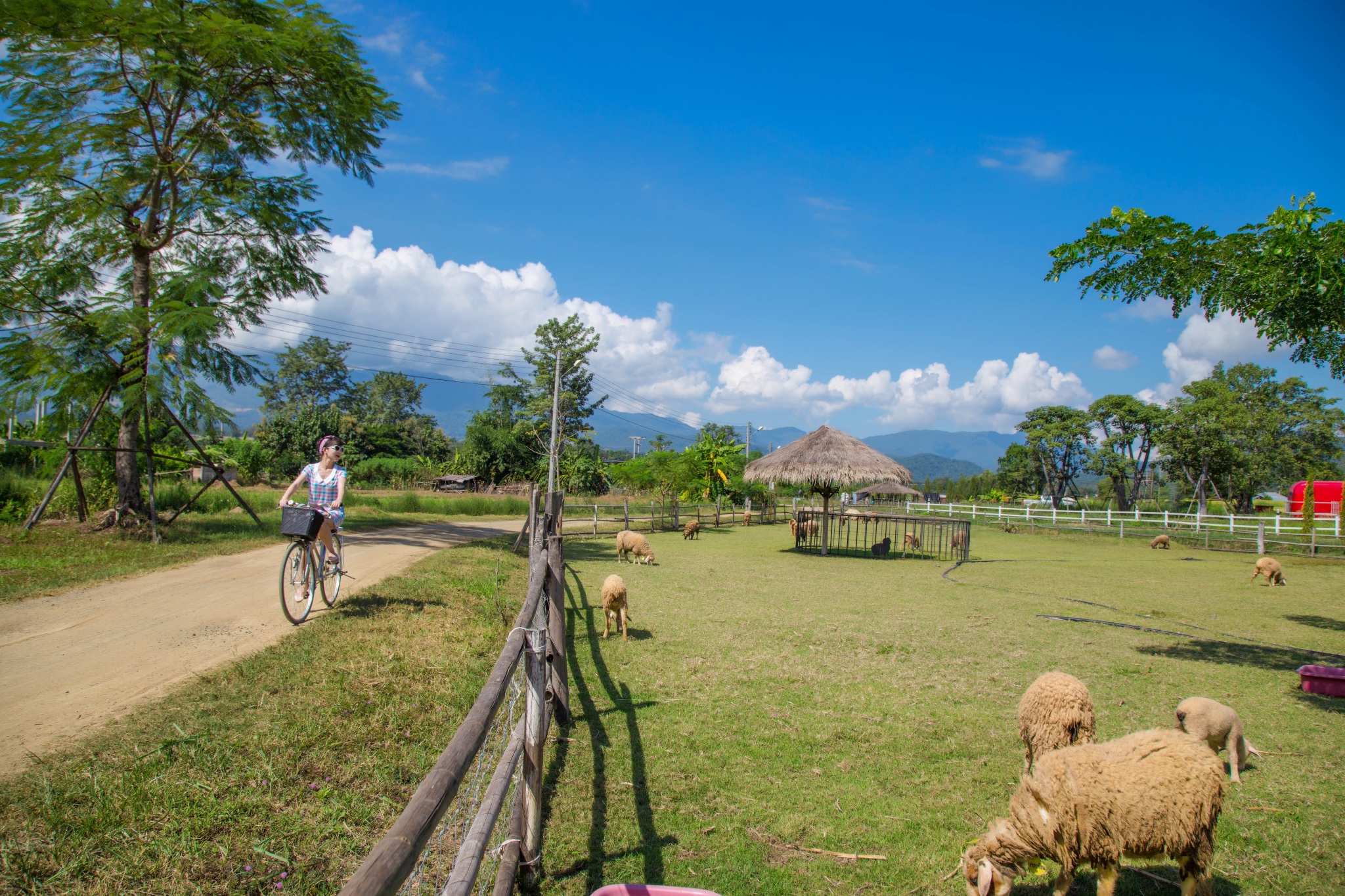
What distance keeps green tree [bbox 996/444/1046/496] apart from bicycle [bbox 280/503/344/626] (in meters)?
60.5

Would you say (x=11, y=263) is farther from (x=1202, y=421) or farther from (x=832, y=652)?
(x=1202, y=421)

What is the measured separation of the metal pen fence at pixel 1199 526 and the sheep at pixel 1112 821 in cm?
2240

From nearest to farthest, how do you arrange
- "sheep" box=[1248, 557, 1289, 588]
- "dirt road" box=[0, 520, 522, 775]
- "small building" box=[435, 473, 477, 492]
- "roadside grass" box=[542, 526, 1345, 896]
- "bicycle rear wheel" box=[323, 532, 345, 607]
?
"roadside grass" box=[542, 526, 1345, 896] → "dirt road" box=[0, 520, 522, 775] → "bicycle rear wheel" box=[323, 532, 345, 607] → "sheep" box=[1248, 557, 1289, 588] → "small building" box=[435, 473, 477, 492]

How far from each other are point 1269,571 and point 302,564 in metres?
17.8

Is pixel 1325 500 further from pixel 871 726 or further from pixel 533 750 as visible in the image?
pixel 533 750

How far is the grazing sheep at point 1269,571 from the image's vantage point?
45.4ft

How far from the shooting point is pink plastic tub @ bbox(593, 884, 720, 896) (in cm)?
249

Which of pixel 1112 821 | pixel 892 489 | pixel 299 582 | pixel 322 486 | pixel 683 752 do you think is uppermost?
pixel 322 486

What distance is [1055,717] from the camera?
4359 millimetres

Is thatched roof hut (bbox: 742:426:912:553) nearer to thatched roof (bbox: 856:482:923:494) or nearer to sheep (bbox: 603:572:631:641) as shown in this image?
thatched roof (bbox: 856:482:923:494)

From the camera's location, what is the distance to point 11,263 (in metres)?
10.7

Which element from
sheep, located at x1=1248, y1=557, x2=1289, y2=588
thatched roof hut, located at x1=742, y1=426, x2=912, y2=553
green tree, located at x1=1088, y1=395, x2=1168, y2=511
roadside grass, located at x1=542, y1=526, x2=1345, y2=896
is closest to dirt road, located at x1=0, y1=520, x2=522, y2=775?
roadside grass, located at x1=542, y1=526, x2=1345, y2=896

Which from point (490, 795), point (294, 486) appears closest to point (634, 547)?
point (294, 486)

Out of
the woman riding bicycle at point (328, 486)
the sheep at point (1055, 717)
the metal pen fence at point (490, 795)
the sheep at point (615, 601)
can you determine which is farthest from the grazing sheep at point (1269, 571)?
the woman riding bicycle at point (328, 486)
